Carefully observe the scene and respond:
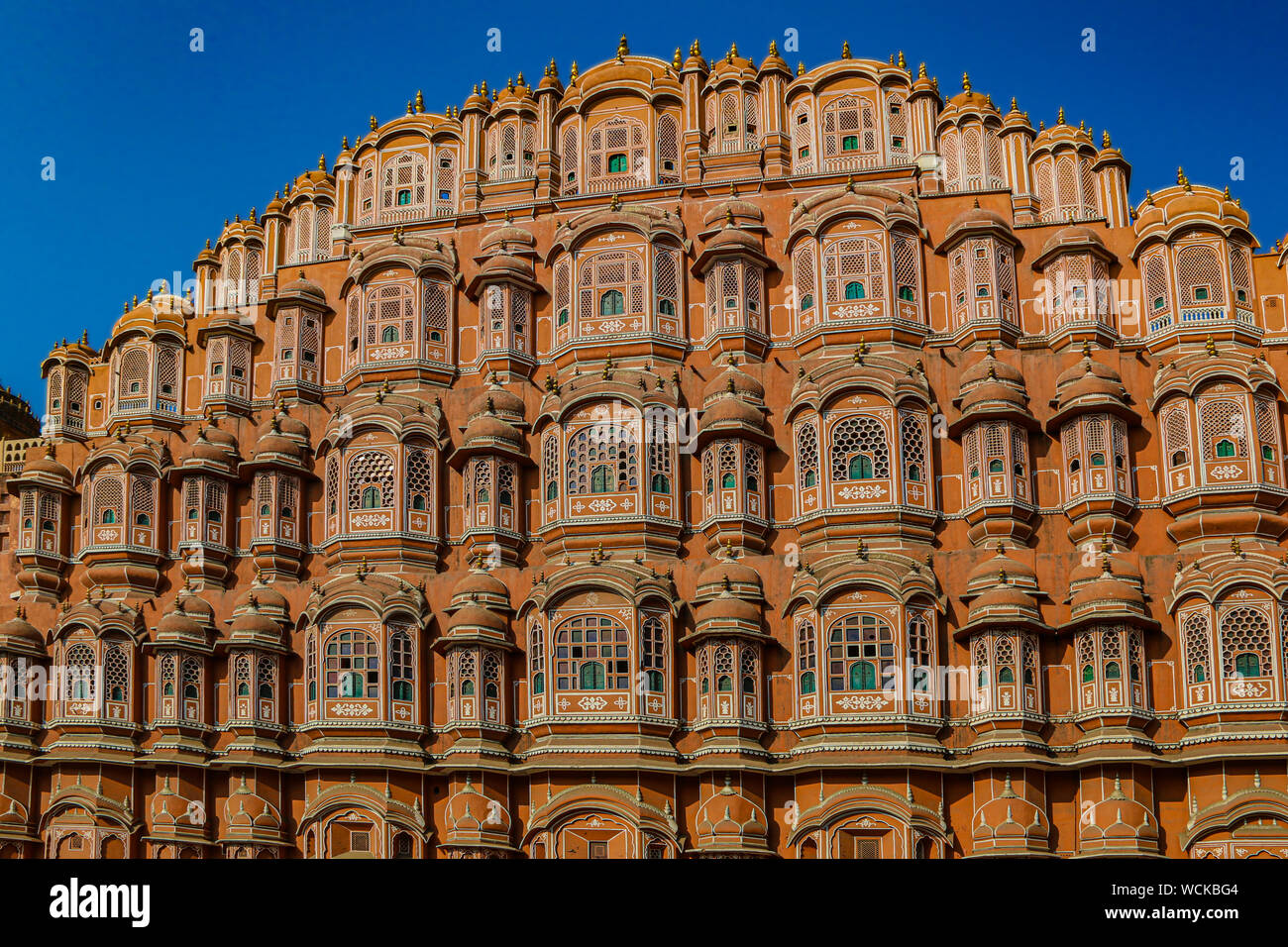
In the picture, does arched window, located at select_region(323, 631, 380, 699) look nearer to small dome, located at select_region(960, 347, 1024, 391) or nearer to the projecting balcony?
small dome, located at select_region(960, 347, 1024, 391)

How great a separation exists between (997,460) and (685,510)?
8.40 meters

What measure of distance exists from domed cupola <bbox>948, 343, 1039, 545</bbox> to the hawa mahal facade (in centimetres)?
12

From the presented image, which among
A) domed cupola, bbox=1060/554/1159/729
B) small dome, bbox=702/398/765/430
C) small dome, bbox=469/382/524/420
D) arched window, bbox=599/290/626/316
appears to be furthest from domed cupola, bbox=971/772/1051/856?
arched window, bbox=599/290/626/316

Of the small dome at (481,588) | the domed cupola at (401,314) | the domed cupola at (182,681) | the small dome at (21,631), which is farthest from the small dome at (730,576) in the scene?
the small dome at (21,631)

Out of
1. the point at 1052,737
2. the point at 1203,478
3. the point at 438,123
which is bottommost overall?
the point at 1052,737

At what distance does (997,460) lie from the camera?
42031 mm

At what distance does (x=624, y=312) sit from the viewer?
4619 cm

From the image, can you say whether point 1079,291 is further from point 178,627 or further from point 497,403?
point 178,627

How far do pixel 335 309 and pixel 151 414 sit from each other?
248 inches

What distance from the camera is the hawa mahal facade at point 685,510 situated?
129 ft

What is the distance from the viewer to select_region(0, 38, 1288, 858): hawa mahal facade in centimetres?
3928

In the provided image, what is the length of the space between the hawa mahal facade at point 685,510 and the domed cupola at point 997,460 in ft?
0.41
